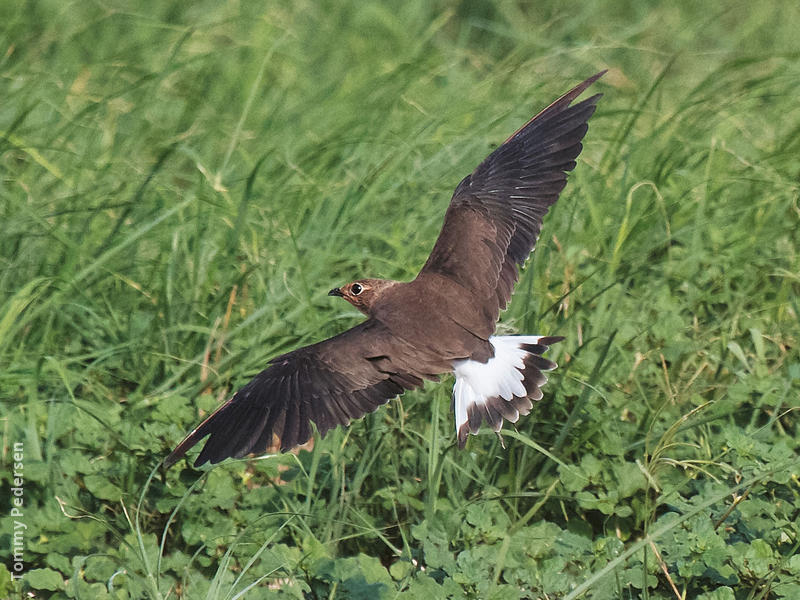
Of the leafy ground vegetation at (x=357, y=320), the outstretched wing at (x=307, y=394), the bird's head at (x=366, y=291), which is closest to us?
the outstretched wing at (x=307, y=394)

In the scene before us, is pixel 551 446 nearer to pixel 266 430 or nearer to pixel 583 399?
pixel 583 399

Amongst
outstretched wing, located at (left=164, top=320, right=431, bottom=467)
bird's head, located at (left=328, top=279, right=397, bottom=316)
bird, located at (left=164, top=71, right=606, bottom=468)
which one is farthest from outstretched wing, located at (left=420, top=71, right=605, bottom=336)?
outstretched wing, located at (left=164, top=320, right=431, bottom=467)

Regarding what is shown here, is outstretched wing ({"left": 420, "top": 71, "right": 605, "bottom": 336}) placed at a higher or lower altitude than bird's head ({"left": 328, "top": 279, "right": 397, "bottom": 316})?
higher

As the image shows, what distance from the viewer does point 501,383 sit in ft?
9.34

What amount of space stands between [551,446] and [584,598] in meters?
0.59

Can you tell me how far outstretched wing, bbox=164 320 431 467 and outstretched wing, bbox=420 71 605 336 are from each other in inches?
15.8

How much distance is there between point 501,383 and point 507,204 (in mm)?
628

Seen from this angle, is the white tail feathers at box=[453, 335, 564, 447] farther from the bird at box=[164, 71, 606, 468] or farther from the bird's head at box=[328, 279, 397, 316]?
the bird's head at box=[328, 279, 397, 316]

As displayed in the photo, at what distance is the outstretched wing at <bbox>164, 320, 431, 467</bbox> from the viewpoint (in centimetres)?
254

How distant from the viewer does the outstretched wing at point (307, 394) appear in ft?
8.34

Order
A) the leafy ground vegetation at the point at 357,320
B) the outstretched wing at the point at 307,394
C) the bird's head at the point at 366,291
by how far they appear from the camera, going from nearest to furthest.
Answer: the outstretched wing at the point at 307,394 < the leafy ground vegetation at the point at 357,320 < the bird's head at the point at 366,291

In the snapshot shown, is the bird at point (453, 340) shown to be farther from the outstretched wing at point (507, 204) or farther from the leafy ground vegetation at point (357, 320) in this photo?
the leafy ground vegetation at point (357, 320)

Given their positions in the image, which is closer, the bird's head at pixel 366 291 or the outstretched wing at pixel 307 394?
the outstretched wing at pixel 307 394

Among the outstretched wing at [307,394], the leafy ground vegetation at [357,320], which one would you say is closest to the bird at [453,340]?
the outstretched wing at [307,394]
